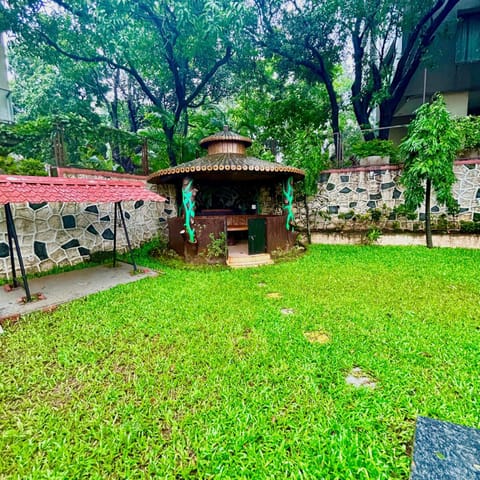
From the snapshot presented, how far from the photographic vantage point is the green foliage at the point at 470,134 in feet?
24.6

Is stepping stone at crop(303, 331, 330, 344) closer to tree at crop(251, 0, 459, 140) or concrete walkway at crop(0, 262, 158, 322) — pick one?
concrete walkway at crop(0, 262, 158, 322)

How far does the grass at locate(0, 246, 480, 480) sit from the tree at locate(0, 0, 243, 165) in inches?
322

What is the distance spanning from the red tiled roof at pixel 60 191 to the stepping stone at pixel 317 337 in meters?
4.12

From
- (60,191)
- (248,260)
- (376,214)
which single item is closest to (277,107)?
(376,214)

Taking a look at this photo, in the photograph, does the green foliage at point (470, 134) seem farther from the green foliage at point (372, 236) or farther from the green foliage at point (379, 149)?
the green foliage at point (372, 236)

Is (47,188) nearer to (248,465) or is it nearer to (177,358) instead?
(177,358)

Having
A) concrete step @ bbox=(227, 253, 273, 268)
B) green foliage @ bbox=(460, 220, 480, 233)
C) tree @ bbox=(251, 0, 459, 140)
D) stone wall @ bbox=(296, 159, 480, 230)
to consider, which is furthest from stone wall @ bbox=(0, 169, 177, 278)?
green foliage @ bbox=(460, 220, 480, 233)

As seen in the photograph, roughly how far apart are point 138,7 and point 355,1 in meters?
6.99

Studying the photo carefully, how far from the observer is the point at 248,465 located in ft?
5.15

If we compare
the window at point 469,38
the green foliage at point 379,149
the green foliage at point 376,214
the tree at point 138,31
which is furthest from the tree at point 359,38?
the green foliage at point 376,214

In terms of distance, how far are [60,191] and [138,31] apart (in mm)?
7218

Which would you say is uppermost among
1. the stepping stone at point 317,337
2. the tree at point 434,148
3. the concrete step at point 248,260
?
the tree at point 434,148

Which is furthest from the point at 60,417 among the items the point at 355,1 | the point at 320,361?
the point at 355,1

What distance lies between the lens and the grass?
162 cm
